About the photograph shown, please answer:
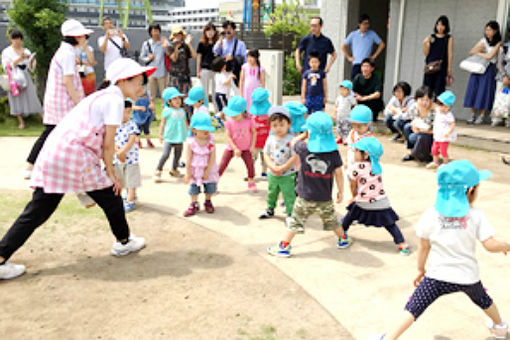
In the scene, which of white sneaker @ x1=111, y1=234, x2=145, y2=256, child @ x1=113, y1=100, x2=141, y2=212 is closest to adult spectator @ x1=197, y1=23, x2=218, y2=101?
child @ x1=113, y1=100, x2=141, y2=212

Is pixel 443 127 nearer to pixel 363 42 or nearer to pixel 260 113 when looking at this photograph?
pixel 260 113

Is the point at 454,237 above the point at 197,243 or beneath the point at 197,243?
above

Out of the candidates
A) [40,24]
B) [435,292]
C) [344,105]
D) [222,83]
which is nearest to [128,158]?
[435,292]

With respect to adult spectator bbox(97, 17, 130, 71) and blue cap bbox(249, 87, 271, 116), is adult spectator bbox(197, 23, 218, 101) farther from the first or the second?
blue cap bbox(249, 87, 271, 116)

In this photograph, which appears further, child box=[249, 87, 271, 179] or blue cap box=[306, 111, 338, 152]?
child box=[249, 87, 271, 179]

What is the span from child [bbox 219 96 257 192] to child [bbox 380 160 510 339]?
335cm

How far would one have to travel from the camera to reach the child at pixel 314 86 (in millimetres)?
8812

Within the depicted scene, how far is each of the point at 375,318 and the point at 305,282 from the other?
0.72 meters

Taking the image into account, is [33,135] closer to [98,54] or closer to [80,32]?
[80,32]

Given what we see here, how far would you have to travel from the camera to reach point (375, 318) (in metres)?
3.51

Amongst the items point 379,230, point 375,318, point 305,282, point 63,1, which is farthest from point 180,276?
point 63,1

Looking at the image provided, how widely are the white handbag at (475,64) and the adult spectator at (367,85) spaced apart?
1.87 meters

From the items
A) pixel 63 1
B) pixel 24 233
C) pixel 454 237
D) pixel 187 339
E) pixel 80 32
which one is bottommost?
pixel 187 339

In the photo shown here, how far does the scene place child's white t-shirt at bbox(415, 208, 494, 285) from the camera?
2.92 meters
